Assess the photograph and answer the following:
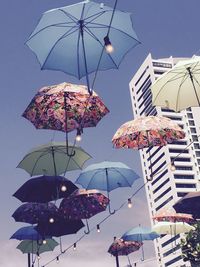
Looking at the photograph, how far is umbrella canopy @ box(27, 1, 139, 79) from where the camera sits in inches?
311

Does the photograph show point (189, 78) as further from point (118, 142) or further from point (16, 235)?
point (16, 235)

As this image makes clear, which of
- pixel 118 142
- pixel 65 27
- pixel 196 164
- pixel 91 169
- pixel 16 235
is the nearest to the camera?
pixel 65 27

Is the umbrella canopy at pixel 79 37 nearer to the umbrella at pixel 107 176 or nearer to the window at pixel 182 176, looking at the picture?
the umbrella at pixel 107 176

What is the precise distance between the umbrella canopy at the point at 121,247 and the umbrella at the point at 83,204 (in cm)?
680

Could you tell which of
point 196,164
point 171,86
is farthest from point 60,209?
point 196,164

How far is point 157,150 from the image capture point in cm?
12962

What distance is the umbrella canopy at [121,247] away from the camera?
20.6m

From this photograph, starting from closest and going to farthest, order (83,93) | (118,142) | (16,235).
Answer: (83,93), (118,142), (16,235)

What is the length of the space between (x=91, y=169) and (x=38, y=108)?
3872 millimetres

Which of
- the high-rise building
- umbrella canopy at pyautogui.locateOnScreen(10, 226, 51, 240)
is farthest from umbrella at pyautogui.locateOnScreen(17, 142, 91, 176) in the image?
the high-rise building

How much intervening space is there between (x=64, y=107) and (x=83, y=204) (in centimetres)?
500

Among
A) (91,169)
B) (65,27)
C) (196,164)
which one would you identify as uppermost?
(196,164)

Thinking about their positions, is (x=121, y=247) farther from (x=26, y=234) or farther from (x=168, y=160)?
(x=168, y=160)

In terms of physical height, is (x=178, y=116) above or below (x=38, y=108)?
above
